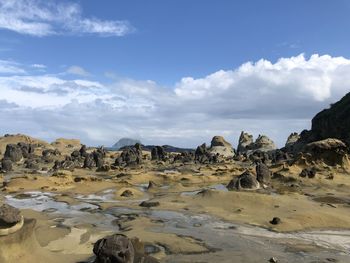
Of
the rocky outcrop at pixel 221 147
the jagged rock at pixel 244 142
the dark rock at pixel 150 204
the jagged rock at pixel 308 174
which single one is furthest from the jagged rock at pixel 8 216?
the jagged rock at pixel 244 142

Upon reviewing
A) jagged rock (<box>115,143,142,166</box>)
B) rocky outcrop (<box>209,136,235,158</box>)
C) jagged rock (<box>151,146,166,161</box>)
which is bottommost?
jagged rock (<box>115,143,142,166</box>)

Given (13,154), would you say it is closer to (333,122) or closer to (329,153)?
(329,153)

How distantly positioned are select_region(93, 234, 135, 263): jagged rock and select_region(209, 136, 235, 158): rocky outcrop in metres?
111

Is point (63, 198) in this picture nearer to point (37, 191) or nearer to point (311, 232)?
point (37, 191)

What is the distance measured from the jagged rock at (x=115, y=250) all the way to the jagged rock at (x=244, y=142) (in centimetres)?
12128

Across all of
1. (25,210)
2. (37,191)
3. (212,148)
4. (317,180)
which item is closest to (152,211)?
(25,210)

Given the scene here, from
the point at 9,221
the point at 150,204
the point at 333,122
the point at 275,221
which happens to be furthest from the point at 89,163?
the point at 9,221

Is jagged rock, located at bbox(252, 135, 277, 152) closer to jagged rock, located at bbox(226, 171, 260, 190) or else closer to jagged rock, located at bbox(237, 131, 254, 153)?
jagged rock, located at bbox(237, 131, 254, 153)

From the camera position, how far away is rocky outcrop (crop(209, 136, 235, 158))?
126m

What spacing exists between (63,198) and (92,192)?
4.79 metres

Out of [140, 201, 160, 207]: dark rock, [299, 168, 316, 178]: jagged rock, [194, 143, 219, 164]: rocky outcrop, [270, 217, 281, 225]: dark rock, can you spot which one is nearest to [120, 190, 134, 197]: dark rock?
[140, 201, 160, 207]: dark rock

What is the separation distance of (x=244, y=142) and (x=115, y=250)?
127 meters

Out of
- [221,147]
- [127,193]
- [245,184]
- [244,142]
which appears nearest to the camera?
[127,193]

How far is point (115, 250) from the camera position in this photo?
1458 centimetres
